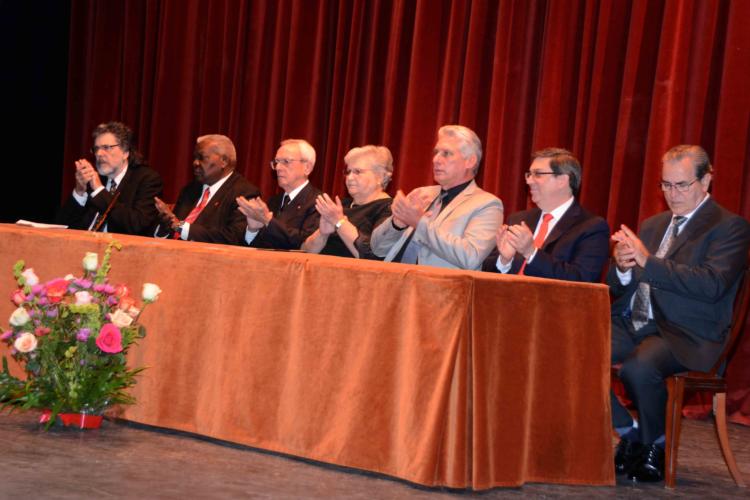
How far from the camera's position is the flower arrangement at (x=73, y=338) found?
340 centimetres

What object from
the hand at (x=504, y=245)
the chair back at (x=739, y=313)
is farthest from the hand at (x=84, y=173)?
the chair back at (x=739, y=313)

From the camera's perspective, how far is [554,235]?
12.6ft

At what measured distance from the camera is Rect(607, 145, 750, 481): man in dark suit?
347 cm

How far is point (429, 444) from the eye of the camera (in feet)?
9.51

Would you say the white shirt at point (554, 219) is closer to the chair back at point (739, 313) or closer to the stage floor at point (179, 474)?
the chair back at point (739, 313)

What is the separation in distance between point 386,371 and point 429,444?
10.7 inches

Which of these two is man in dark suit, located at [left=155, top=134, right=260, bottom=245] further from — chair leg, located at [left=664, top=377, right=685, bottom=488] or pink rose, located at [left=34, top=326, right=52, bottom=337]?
chair leg, located at [left=664, top=377, right=685, bottom=488]

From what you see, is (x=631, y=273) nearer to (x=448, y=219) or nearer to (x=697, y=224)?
(x=697, y=224)

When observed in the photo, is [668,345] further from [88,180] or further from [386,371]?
[88,180]

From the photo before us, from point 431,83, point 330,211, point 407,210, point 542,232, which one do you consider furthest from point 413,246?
point 431,83

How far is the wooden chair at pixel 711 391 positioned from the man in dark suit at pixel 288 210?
6.68ft

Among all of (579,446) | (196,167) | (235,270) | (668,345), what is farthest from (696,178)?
(196,167)

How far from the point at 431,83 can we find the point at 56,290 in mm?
3110

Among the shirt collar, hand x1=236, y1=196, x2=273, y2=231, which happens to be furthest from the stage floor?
the shirt collar
